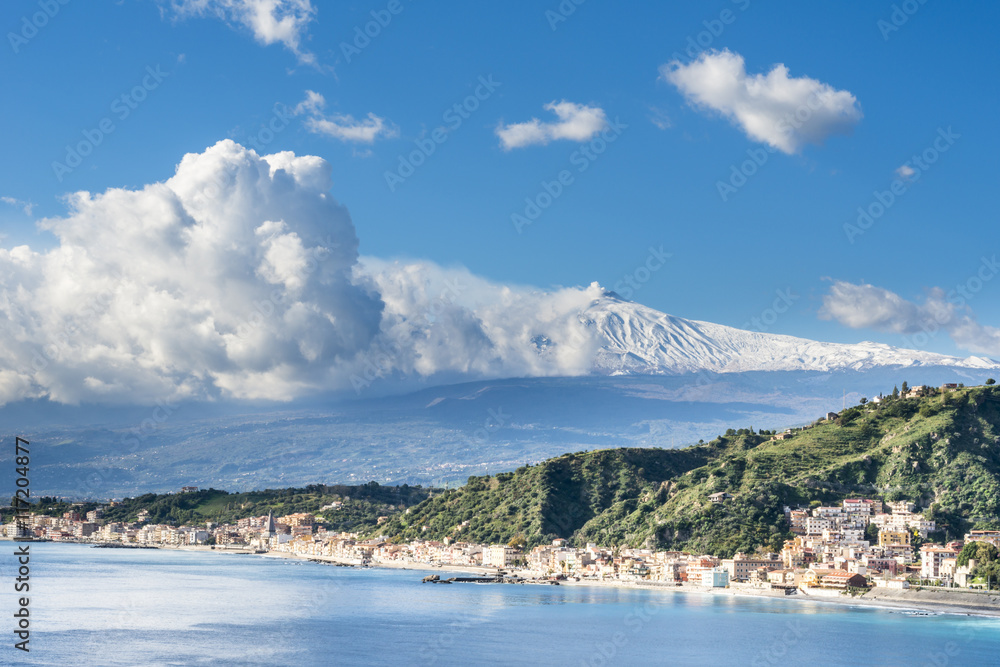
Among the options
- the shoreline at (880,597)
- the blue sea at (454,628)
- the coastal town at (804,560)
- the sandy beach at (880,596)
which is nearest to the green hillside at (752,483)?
the coastal town at (804,560)

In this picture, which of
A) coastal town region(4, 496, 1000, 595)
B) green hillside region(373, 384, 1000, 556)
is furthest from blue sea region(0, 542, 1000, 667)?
green hillside region(373, 384, 1000, 556)

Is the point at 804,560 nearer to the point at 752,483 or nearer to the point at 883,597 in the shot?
the point at 883,597

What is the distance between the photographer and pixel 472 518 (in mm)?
134500

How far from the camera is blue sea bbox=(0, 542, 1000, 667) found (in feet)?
180

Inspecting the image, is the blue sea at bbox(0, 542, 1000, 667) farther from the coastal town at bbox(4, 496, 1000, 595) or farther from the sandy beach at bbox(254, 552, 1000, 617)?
the coastal town at bbox(4, 496, 1000, 595)

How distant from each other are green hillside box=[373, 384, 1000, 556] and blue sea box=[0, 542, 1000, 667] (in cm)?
1618

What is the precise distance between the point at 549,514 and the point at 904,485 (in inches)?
1533

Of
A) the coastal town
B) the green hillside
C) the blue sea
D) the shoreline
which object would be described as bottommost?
the blue sea

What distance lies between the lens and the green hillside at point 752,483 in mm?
101375

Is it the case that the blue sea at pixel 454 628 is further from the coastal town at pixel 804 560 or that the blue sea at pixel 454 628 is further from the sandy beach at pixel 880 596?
the coastal town at pixel 804 560

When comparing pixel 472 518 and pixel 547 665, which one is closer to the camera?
pixel 547 665

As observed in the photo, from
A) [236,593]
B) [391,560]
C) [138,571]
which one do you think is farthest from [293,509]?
[236,593]

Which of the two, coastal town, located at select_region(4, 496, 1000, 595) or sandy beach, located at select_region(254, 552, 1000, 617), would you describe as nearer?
sandy beach, located at select_region(254, 552, 1000, 617)

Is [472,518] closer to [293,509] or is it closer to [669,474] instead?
[669,474]
